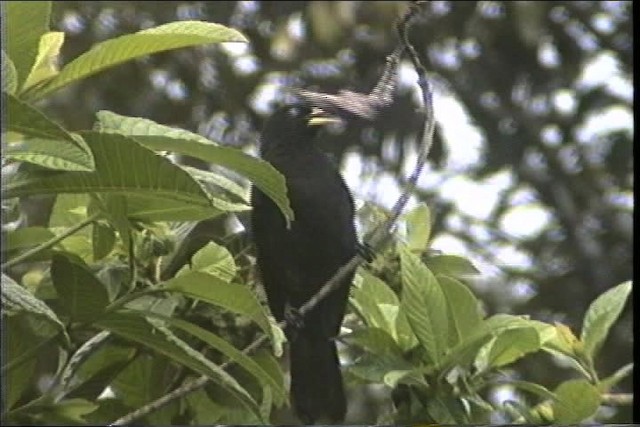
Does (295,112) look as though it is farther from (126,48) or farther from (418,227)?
(126,48)

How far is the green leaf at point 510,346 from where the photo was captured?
3.21 ft

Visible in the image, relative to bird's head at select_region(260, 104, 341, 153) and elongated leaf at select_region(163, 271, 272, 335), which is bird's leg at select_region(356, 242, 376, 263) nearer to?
bird's head at select_region(260, 104, 341, 153)

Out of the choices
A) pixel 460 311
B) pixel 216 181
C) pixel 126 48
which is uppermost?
pixel 126 48

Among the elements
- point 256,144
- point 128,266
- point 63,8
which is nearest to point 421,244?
point 256,144

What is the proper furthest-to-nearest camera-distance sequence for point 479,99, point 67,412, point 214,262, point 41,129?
point 479,99 → point 214,262 → point 67,412 → point 41,129

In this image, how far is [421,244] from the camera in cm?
106

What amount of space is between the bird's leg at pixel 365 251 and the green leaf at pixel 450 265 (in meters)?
0.05

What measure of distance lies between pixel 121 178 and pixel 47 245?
0.10 meters

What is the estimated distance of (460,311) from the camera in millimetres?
986

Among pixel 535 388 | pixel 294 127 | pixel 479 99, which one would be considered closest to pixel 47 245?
pixel 294 127

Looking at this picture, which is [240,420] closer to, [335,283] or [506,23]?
[335,283]

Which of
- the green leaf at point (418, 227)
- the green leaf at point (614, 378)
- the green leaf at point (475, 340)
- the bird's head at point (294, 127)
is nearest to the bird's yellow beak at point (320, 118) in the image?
the bird's head at point (294, 127)

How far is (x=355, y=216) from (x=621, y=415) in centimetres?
31

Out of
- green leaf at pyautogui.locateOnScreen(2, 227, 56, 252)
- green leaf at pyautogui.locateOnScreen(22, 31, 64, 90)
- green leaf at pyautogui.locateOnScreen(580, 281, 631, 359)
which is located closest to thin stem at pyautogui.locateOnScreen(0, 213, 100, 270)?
green leaf at pyautogui.locateOnScreen(2, 227, 56, 252)
